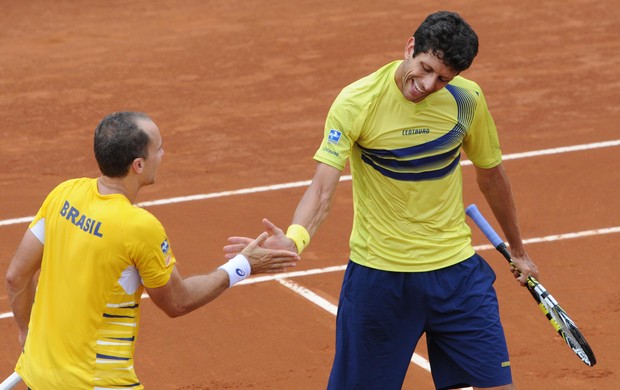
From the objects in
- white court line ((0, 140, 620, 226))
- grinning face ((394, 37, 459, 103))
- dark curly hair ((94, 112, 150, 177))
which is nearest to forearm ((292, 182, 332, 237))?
grinning face ((394, 37, 459, 103))

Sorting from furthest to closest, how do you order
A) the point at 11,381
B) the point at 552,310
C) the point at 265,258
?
1. the point at 552,310
2. the point at 11,381
3. the point at 265,258

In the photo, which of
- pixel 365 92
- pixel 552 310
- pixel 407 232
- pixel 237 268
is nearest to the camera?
pixel 237 268

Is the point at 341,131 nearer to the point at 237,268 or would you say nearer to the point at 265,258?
the point at 265,258

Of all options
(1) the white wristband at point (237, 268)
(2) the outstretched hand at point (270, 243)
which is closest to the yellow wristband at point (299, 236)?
(2) the outstretched hand at point (270, 243)

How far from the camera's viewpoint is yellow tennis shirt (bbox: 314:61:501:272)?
6523 millimetres

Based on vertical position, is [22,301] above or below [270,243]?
below

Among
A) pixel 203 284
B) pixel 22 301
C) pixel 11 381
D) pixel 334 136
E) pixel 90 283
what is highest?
pixel 334 136

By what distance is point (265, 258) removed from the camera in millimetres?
6031

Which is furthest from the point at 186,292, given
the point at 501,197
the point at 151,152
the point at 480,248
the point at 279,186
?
the point at 279,186

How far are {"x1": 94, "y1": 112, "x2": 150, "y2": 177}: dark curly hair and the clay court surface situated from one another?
144 inches

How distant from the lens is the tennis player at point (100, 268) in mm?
5359

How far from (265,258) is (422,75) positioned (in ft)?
4.15

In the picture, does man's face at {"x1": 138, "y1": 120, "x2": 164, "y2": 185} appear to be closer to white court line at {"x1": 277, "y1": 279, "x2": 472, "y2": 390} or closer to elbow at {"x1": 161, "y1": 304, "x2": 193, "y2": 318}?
elbow at {"x1": 161, "y1": 304, "x2": 193, "y2": 318}

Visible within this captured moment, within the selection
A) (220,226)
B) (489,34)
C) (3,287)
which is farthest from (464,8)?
(3,287)
